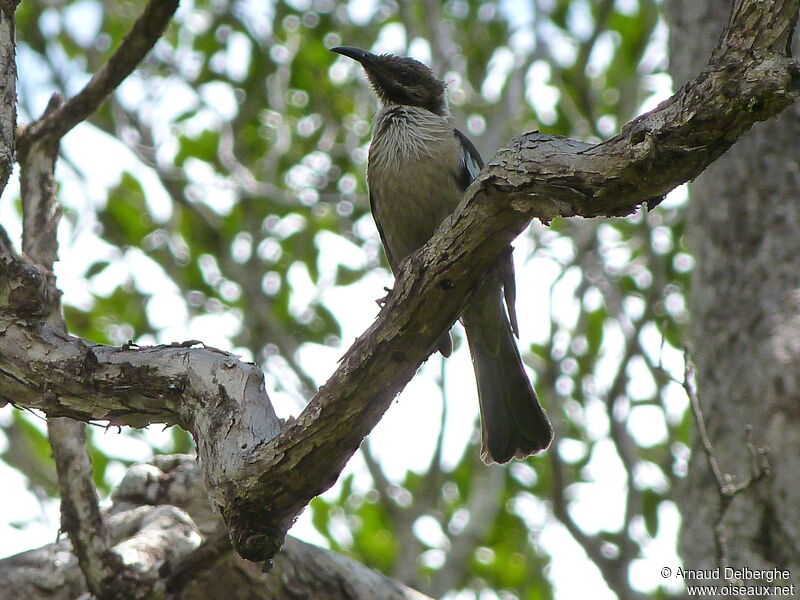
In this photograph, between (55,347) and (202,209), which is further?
(202,209)

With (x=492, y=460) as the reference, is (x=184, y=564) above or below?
below

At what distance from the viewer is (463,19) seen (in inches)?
352

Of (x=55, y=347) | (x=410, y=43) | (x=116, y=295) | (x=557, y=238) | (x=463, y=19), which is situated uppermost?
(x=463, y=19)

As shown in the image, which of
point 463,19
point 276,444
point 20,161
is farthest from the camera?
point 463,19

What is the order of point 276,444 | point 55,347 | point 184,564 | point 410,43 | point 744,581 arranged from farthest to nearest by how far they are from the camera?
point 410,43, point 744,581, point 184,564, point 55,347, point 276,444

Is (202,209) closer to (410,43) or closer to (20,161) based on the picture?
(410,43)

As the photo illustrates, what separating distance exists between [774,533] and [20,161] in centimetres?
359

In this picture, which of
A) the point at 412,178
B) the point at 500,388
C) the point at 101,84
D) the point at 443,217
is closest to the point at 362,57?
the point at 412,178

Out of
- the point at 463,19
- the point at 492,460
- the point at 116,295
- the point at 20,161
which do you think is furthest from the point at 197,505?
the point at 463,19

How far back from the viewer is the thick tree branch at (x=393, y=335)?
7.07 feet

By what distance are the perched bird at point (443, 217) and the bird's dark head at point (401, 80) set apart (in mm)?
550

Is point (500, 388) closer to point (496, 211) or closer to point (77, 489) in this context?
point (77, 489)

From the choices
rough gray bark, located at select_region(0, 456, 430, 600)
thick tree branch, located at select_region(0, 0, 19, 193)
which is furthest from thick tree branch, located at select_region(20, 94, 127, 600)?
thick tree branch, located at select_region(0, 0, 19, 193)

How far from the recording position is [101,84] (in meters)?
3.86
